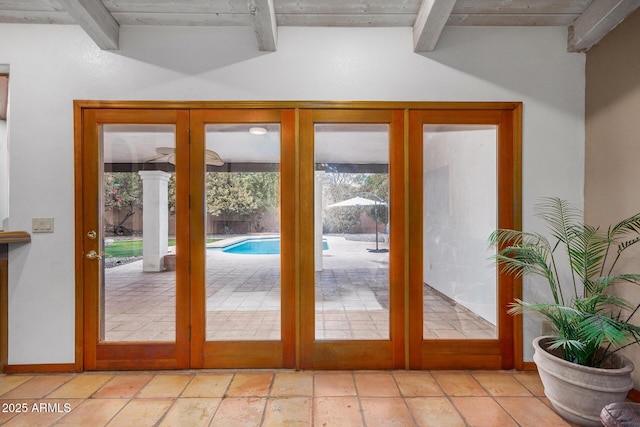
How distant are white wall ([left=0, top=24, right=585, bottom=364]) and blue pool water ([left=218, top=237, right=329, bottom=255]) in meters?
1.14

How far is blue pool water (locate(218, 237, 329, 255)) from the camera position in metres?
2.41

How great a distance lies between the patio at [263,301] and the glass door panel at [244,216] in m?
0.01

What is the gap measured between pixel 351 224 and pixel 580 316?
5.04ft

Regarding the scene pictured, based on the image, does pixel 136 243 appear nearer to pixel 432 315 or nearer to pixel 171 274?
pixel 171 274

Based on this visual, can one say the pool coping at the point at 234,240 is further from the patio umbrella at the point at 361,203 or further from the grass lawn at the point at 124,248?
the patio umbrella at the point at 361,203

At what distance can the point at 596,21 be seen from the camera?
2.07 m

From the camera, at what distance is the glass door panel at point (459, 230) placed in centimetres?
244

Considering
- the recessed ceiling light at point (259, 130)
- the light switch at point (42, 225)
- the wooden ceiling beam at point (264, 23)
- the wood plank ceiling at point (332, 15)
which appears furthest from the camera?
the recessed ceiling light at point (259, 130)

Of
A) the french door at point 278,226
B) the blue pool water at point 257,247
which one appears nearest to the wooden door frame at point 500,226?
the french door at point 278,226

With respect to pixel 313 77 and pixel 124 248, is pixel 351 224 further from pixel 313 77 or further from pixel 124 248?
pixel 124 248

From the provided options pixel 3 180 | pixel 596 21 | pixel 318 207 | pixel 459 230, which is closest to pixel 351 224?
pixel 318 207

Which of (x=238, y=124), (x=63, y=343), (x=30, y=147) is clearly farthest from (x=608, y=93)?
(x=63, y=343)

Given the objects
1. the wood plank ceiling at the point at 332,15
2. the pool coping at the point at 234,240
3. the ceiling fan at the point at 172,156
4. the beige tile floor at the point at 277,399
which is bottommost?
the beige tile floor at the point at 277,399

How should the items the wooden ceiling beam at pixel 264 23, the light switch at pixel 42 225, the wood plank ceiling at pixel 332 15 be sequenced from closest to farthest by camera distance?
the wooden ceiling beam at pixel 264 23, the wood plank ceiling at pixel 332 15, the light switch at pixel 42 225
